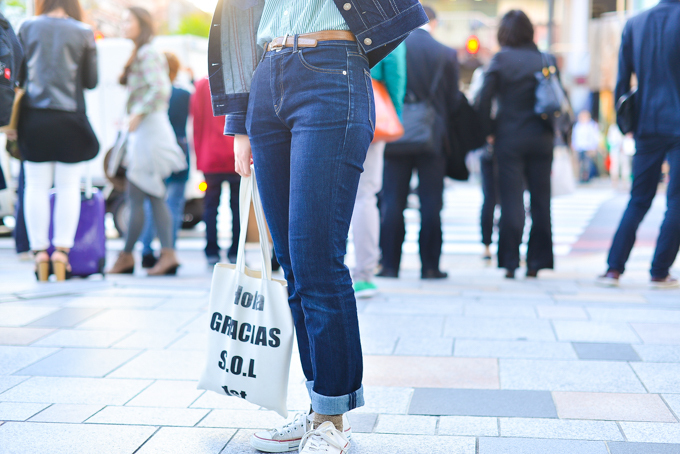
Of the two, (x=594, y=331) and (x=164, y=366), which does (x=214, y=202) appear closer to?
(x=164, y=366)

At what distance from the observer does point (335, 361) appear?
7.23ft

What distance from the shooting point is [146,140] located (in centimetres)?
601

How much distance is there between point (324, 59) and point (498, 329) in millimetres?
2316

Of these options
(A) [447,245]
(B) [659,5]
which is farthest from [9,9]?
(B) [659,5]

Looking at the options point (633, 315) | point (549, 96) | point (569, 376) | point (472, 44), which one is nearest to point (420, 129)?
point (549, 96)

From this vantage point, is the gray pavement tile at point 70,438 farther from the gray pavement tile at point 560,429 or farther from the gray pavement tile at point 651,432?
the gray pavement tile at point 651,432

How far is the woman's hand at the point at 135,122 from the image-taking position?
5926mm

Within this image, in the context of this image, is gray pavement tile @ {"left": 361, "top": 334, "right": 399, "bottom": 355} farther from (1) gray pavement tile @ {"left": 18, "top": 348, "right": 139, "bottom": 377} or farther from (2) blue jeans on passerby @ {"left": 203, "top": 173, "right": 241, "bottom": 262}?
(2) blue jeans on passerby @ {"left": 203, "top": 173, "right": 241, "bottom": 262}

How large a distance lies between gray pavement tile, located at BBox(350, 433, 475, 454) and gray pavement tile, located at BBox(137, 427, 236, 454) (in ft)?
1.40

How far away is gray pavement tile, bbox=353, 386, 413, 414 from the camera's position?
2771 mm

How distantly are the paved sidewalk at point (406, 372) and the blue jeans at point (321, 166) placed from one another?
389 millimetres

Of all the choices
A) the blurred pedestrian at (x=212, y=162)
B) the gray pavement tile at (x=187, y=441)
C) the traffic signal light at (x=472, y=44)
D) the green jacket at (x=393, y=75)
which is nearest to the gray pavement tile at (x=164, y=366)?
the gray pavement tile at (x=187, y=441)

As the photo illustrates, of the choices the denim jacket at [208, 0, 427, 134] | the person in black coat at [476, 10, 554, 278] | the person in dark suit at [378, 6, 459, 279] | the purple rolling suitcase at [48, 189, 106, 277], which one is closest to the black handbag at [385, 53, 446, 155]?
the person in dark suit at [378, 6, 459, 279]

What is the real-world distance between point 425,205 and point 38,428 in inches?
149
